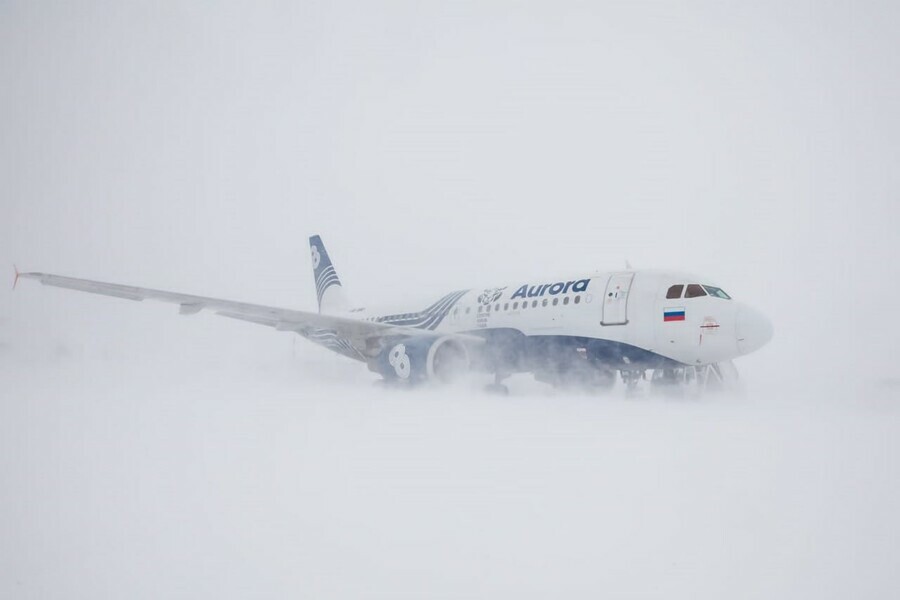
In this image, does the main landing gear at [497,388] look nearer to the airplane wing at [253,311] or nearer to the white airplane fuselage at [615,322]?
the white airplane fuselage at [615,322]

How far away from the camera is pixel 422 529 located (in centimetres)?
376

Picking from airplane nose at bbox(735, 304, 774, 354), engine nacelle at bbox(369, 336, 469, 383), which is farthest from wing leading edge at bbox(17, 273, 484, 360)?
airplane nose at bbox(735, 304, 774, 354)

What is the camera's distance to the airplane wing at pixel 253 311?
12703mm

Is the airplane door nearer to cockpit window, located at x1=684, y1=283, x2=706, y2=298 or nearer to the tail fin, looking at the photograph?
cockpit window, located at x1=684, y1=283, x2=706, y2=298

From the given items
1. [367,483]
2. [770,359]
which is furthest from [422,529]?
[770,359]

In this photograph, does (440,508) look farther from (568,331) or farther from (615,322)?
(568,331)

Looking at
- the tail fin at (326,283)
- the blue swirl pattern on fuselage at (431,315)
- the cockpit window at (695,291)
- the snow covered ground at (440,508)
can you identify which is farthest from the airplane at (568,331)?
the tail fin at (326,283)

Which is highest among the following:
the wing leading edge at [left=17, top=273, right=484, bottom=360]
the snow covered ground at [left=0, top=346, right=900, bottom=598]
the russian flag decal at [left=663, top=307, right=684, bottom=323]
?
the russian flag decal at [left=663, top=307, right=684, bottom=323]

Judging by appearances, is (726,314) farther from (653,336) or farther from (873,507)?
(873,507)

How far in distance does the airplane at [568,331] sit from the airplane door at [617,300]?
2 centimetres

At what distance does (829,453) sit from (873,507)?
4.63ft

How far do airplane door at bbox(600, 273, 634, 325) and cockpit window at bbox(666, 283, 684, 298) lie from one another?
2.69 ft

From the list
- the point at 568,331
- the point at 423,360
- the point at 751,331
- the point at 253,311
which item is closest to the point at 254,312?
the point at 253,311

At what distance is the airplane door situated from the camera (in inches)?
468
